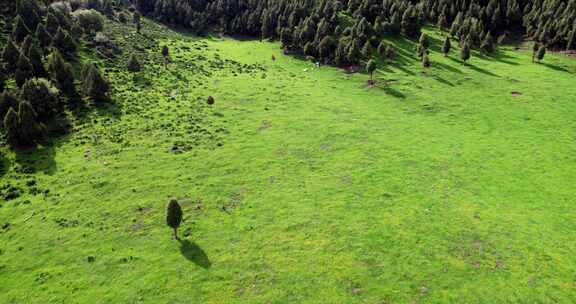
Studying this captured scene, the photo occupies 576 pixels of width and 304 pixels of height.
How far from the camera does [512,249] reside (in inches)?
1732

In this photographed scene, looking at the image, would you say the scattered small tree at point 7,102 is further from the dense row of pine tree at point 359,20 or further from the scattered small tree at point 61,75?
the dense row of pine tree at point 359,20

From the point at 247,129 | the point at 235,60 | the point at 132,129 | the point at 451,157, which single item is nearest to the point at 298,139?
the point at 247,129

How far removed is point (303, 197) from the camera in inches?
2131

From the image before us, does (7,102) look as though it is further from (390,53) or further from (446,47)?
(446,47)

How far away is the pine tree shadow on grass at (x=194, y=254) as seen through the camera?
41312 millimetres

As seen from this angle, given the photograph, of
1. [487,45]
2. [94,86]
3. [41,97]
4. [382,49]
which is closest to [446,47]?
[487,45]

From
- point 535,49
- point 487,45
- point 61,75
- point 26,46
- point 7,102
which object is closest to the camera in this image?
point 7,102

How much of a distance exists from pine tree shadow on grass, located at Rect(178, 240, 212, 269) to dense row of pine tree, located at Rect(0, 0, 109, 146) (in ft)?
143

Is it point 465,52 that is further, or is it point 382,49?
→ point 382,49

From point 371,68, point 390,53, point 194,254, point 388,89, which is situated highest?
point 390,53

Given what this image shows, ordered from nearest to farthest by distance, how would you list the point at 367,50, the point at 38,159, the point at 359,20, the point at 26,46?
the point at 38,159, the point at 26,46, the point at 367,50, the point at 359,20

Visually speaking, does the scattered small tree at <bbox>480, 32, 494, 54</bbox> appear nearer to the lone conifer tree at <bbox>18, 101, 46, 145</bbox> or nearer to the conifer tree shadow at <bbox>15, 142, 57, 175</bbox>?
the conifer tree shadow at <bbox>15, 142, 57, 175</bbox>

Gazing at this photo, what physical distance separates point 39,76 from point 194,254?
7063 centimetres

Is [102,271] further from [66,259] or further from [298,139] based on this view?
[298,139]
